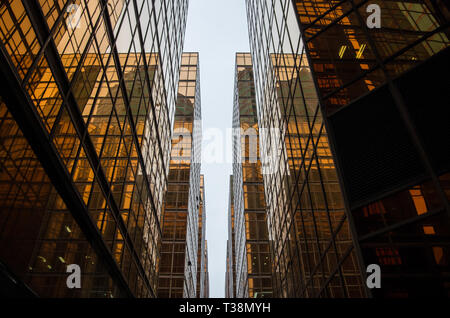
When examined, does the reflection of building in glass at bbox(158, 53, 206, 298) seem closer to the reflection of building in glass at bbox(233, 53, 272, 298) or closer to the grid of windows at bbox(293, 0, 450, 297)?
the reflection of building in glass at bbox(233, 53, 272, 298)

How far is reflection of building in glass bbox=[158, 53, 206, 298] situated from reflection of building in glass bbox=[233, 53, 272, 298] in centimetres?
865

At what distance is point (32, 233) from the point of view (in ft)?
33.9

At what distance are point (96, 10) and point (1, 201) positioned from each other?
27.7 feet

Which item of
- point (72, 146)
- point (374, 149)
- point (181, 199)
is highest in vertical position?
point (181, 199)

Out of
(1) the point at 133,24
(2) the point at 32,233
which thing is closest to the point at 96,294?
A: (2) the point at 32,233

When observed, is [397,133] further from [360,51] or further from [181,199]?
[181,199]

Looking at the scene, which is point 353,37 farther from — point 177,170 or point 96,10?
point 177,170

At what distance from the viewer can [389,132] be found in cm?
980

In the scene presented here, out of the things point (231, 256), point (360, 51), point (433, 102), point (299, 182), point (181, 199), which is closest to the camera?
point (433, 102)

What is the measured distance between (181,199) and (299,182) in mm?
40287

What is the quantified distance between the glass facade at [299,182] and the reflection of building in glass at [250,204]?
1879 cm

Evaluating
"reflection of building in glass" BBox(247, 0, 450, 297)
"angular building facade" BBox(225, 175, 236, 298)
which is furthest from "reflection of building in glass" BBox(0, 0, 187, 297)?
"angular building facade" BBox(225, 175, 236, 298)

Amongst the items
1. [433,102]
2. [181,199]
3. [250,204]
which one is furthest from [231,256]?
[433,102]

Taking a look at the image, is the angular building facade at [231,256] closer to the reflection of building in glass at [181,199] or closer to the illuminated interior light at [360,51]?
the reflection of building in glass at [181,199]
